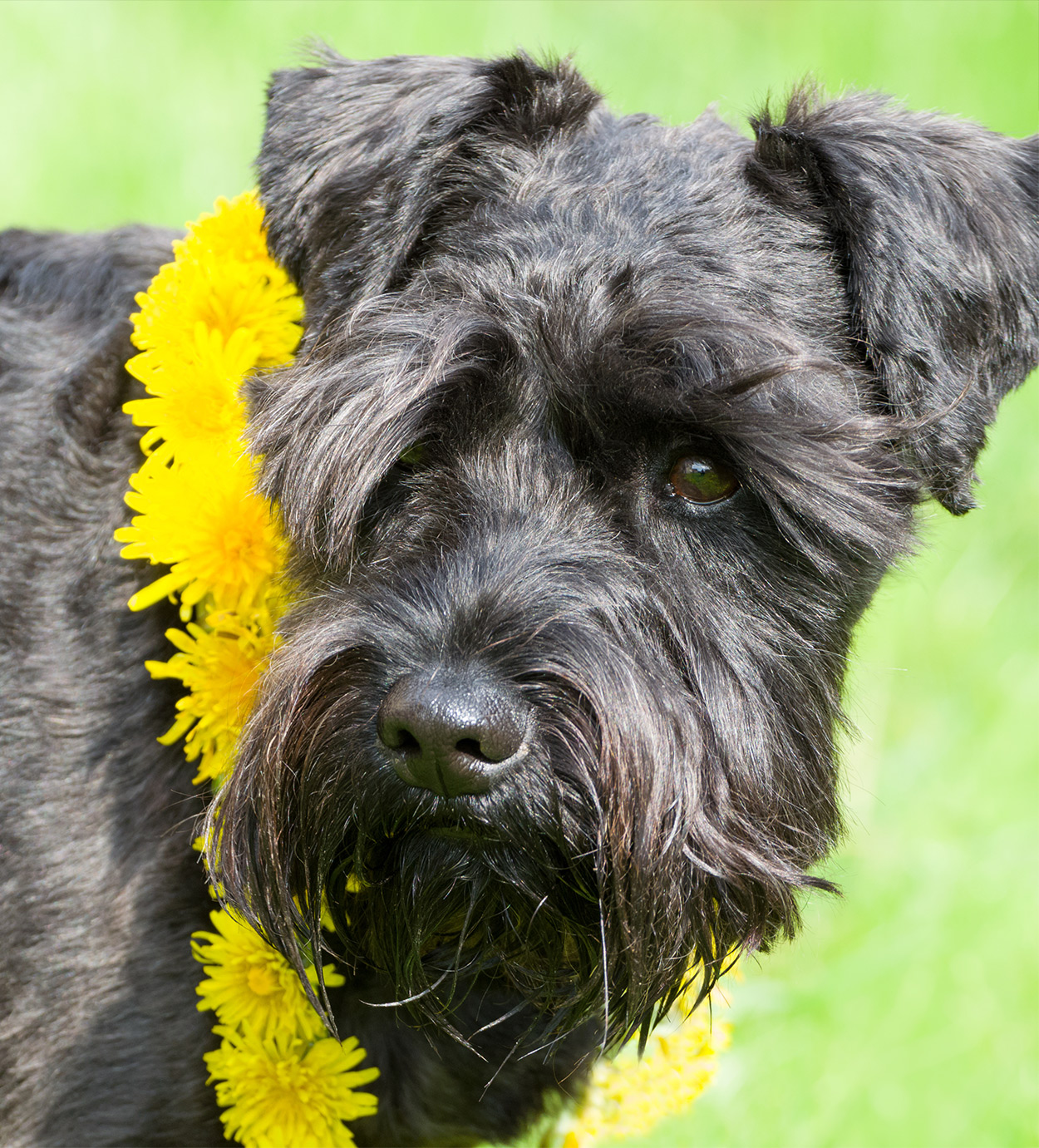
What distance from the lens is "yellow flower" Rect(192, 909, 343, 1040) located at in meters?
2.86

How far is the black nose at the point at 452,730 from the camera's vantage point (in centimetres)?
214

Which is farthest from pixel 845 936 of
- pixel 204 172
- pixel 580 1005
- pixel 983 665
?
pixel 204 172

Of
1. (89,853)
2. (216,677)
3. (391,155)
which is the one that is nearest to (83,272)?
(391,155)

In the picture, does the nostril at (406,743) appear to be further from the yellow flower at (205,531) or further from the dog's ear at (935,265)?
the dog's ear at (935,265)

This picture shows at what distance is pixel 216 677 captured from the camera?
2828mm

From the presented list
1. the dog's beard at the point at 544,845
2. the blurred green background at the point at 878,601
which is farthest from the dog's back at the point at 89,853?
the blurred green background at the point at 878,601

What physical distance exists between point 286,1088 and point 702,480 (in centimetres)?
160

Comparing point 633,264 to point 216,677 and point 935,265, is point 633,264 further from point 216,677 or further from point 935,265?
point 216,677

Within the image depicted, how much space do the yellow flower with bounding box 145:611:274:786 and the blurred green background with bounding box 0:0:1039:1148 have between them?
52.9 inches

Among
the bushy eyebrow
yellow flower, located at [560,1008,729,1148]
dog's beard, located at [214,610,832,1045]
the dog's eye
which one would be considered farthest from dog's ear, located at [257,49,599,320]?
yellow flower, located at [560,1008,729,1148]

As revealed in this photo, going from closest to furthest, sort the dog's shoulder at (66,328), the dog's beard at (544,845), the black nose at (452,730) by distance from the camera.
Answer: the black nose at (452,730)
the dog's beard at (544,845)
the dog's shoulder at (66,328)

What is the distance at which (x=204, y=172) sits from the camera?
27.7ft

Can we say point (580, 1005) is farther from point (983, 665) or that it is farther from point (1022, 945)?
point (983, 665)

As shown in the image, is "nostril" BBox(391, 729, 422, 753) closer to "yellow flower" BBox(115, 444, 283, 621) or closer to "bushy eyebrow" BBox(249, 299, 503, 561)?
"bushy eyebrow" BBox(249, 299, 503, 561)
